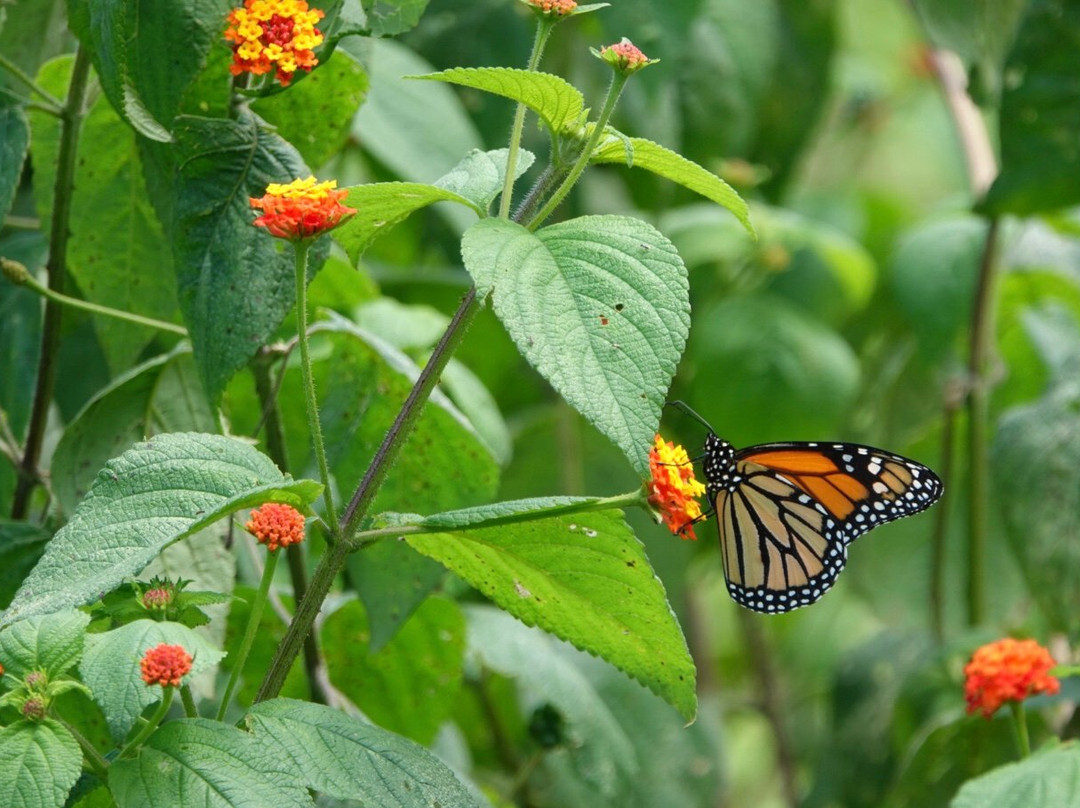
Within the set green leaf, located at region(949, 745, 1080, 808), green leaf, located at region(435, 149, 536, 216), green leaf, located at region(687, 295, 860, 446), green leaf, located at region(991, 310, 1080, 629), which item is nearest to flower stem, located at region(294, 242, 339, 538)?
green leaf, located at region(435, 149, 536, 216)

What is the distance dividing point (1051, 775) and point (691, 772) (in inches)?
36.5

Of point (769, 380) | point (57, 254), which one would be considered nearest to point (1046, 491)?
point (769, 380)

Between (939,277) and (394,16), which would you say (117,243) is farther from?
(939,277)

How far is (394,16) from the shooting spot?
0.93m

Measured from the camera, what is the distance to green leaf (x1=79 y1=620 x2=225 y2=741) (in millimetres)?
710

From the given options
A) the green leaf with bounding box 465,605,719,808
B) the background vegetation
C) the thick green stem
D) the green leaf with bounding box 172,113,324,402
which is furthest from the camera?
the thick green stem

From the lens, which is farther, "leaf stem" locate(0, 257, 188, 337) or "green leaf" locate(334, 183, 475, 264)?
"leaf stem" locate(0, 257, 188, 337)

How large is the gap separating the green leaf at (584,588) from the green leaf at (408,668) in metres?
0.40

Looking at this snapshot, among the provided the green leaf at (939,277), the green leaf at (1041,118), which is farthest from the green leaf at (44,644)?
the green leaf at (939,277)

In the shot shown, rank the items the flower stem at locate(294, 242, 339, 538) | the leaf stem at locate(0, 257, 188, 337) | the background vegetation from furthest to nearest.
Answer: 1. the background vegetation
2. the leaf stem at locate(0, 257, 188, 337)
3. the flower stem at locate(294, 242, 339, 538)

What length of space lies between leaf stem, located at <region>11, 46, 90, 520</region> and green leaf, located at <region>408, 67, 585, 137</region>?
364 millimetres

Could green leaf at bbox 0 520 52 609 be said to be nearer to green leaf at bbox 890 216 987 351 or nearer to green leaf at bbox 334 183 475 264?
green leaf at bbox 334 183 475 264

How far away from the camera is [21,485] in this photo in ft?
3.67

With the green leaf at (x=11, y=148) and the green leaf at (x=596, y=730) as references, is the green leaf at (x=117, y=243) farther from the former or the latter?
the green leaf at (x=596, y=730)
